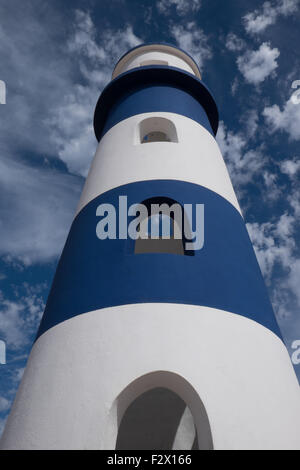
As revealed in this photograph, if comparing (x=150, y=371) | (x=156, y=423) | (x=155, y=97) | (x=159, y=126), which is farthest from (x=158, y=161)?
(x=156, y=423)

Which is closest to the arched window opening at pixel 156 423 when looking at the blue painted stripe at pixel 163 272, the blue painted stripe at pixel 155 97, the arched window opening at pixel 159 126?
the blue painted stripe at pixel 163 272

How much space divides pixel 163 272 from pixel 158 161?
255 cm

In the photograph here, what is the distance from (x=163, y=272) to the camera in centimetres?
488

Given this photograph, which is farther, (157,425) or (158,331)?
(157,425)

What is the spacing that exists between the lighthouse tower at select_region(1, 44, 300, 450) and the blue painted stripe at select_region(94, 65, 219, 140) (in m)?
1.76

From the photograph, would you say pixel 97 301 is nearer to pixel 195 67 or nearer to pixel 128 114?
pixel 128 114

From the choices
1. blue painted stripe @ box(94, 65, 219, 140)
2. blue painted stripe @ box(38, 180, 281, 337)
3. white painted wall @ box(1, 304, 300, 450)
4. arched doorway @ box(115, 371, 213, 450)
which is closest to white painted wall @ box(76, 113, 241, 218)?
blue painted stripe @ box(38, 180, 281, 337)

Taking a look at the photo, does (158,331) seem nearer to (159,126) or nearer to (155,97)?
(159,126)

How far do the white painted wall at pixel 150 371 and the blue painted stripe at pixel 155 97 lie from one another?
5.45m

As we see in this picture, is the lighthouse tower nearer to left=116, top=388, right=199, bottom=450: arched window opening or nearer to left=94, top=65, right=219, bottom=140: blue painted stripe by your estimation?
left=116, top=388, right=199, bottom=450: arched window opening

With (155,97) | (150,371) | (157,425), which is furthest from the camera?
(155,97)

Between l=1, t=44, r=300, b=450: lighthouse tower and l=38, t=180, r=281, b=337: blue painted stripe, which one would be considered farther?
l=38, t=180, r=281, b=337: blue painted stripe

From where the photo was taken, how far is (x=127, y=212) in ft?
19.2

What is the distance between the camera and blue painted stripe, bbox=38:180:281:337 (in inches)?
187
